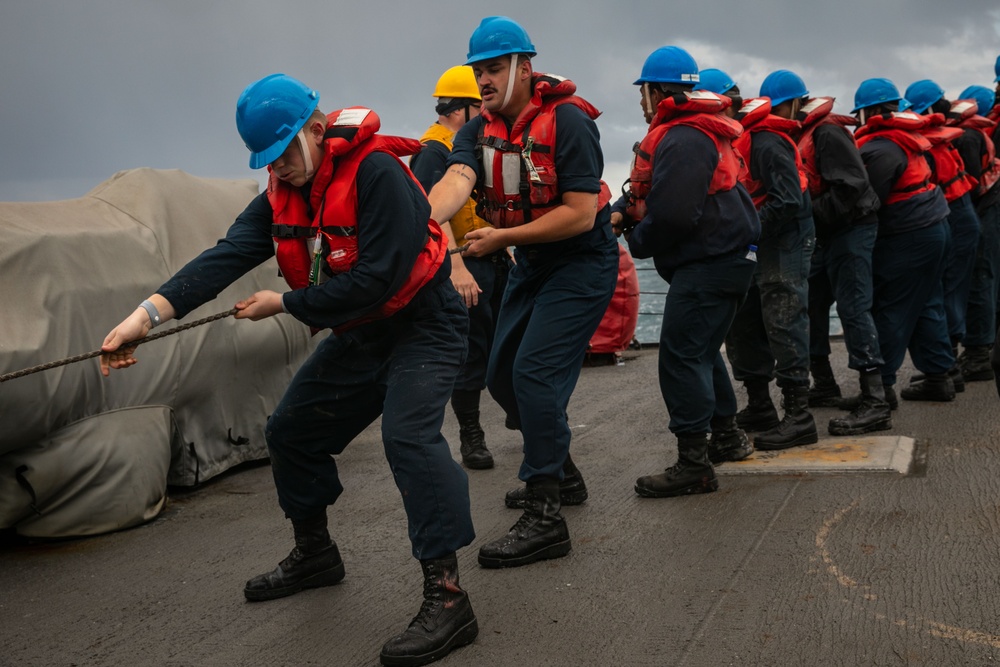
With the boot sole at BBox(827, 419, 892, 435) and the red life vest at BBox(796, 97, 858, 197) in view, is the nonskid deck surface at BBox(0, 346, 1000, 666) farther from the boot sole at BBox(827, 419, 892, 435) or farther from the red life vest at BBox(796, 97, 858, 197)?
the red life vest at BBox(796, 97, 858, 197)

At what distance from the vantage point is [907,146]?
7297 mm

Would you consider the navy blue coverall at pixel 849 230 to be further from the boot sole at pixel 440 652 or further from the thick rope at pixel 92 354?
the thick rope at pixel 92 354

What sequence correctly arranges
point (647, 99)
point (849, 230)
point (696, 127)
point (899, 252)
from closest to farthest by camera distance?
point (696, 127), point (647, 99), point (849, 230), point (899, 252)

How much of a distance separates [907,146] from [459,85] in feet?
10.6

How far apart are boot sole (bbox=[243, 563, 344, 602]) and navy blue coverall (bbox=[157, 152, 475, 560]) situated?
0.82 feet

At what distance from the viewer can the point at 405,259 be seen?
349 cm

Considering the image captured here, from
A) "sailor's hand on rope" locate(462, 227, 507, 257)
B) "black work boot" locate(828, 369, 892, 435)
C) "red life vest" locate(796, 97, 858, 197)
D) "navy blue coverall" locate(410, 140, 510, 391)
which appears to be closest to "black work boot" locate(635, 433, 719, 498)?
"navy blue coverall" locate(410, 140, 510, 391)

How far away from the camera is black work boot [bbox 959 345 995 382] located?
28.0ft

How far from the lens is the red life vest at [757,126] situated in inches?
241

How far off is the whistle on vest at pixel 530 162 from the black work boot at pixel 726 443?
203 cm

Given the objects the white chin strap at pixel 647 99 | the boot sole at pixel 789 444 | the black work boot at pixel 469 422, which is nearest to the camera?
the white chin strap at pixel 647 99

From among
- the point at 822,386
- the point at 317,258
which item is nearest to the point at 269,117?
the point at 317,258

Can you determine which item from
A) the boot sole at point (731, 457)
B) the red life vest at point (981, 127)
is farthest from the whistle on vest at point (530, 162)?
the red life vest at point (981, 127)

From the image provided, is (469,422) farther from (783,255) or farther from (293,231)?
(293,231)
